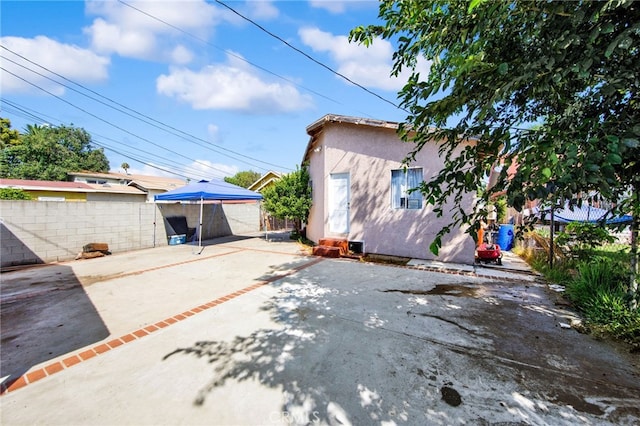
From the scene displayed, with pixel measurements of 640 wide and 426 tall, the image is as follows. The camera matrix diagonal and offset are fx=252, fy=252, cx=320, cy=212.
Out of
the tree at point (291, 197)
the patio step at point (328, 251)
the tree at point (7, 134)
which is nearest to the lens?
the patio step at point (328, 251)

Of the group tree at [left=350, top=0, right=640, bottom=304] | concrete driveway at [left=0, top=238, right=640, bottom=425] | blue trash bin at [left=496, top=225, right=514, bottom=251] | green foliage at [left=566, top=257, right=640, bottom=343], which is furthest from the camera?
blue trash bin at [left=496, top=225, right=514, bottom=251]

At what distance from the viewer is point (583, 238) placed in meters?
5.01

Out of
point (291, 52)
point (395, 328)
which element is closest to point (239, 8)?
point (291, 52)

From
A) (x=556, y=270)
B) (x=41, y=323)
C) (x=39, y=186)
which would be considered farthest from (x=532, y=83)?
(x=39, y=186)

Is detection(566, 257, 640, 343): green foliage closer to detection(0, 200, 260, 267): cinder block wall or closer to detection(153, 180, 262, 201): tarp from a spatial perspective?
detection(153, 180, 262, 201): tarp

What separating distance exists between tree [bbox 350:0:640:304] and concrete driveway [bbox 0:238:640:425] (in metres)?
1.47

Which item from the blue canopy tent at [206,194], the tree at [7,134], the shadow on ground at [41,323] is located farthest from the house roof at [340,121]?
the tree at [7,134]

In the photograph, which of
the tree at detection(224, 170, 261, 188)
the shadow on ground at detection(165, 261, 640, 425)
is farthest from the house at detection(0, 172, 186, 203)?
the tree at detection(224, 170, 261, 188)

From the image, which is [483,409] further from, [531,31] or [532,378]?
[531,31]

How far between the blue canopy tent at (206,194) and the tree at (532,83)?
26.2ft

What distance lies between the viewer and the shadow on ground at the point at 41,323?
2775 millimetres

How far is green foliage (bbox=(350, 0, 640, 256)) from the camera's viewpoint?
142 cm

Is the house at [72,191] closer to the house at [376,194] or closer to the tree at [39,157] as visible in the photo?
the tree at [39,157]

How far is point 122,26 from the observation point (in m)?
6.93
